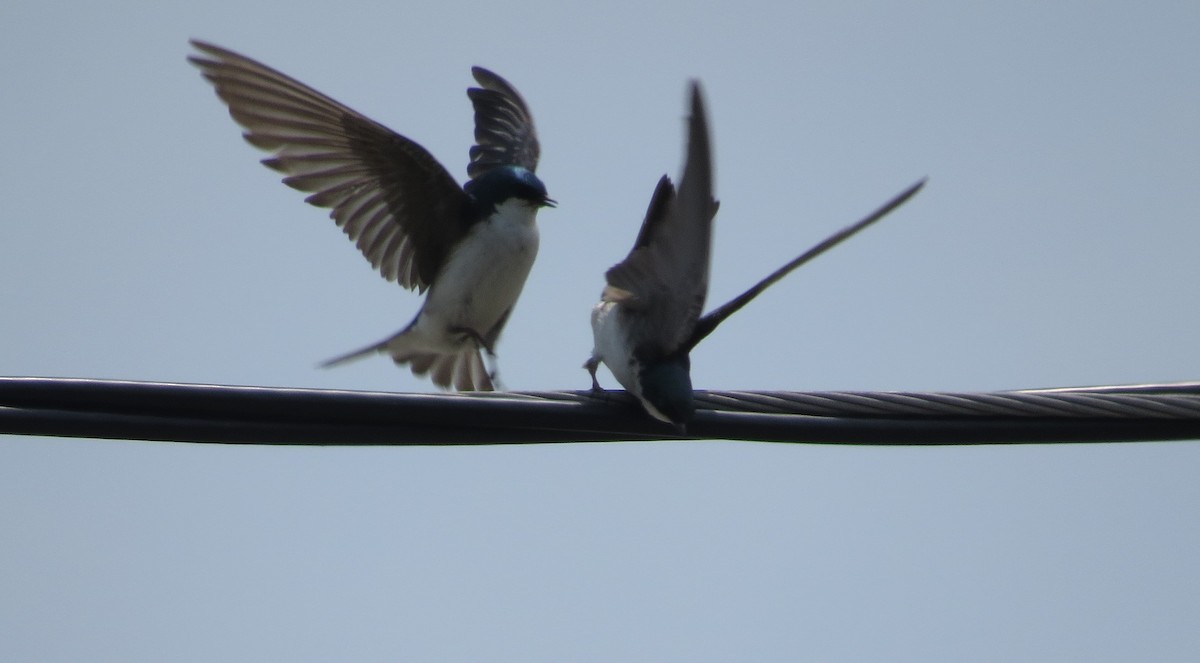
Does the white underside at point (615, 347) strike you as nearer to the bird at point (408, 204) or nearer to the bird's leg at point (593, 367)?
the bird's leg at point (593, 367)

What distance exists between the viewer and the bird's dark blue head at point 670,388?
2.93 m

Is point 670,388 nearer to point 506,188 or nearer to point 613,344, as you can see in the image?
point 613,344

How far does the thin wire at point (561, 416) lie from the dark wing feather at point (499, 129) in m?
3.93

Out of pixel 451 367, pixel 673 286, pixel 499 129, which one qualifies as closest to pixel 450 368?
pixel 451 367

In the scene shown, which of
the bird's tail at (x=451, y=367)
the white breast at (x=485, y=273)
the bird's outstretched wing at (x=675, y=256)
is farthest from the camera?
the bird's tail at (x=451, y=367)

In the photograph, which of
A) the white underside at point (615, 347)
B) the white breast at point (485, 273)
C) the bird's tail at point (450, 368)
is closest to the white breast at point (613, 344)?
the white underside at point (615, 347)

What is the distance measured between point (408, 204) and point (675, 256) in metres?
2.97

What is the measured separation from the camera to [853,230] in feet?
9.64

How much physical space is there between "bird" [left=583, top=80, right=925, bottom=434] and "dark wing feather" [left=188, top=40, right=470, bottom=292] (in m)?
2.36

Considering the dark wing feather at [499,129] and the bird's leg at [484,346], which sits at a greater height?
the dark wing feather at [499,129]

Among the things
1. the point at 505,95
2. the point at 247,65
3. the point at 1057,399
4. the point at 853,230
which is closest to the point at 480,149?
the point at 505,95

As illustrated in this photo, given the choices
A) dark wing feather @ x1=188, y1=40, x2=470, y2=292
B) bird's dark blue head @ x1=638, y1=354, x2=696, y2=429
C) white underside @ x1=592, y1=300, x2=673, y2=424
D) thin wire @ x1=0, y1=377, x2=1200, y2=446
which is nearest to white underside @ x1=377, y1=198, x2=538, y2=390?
dark wing feather @ x1=188, y1=40, x2=470, y2=292

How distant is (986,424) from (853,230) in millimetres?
513

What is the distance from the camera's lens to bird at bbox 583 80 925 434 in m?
2.88
